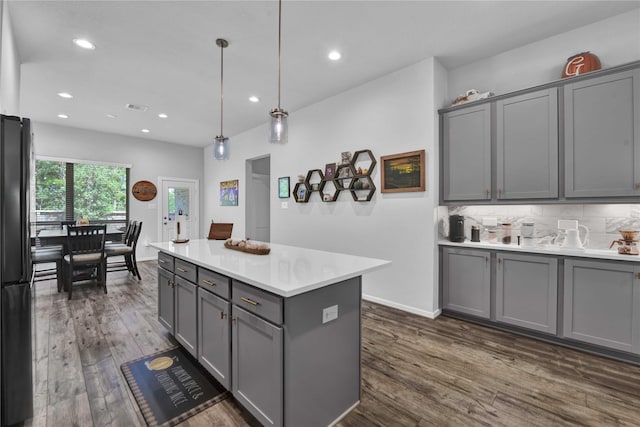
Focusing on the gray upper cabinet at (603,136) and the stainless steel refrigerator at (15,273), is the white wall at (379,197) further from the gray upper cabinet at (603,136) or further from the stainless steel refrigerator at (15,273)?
the stainless steel refrigerator at (15,273)

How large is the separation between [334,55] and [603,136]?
2.56 m

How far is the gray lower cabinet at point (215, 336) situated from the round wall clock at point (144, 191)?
217 inches

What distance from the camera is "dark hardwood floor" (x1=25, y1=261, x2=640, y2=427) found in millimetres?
1682

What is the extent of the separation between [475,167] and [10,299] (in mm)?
3801

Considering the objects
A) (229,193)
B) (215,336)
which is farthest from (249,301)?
(229,193)

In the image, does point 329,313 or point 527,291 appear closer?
point 329,313

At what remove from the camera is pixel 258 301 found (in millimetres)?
1495

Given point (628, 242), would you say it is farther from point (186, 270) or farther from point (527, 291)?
point (186, 270)

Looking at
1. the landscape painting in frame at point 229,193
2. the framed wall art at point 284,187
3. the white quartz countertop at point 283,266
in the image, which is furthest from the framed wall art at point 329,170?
the landscape painting in frame at point 229,193

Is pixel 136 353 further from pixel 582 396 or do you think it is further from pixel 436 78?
pixel 436 78

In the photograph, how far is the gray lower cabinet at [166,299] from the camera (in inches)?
99.0

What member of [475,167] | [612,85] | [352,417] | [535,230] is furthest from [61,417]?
Result: [612,85]

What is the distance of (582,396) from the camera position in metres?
1.85

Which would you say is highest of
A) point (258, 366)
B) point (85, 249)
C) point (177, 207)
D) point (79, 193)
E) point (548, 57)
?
point (548, 57)
